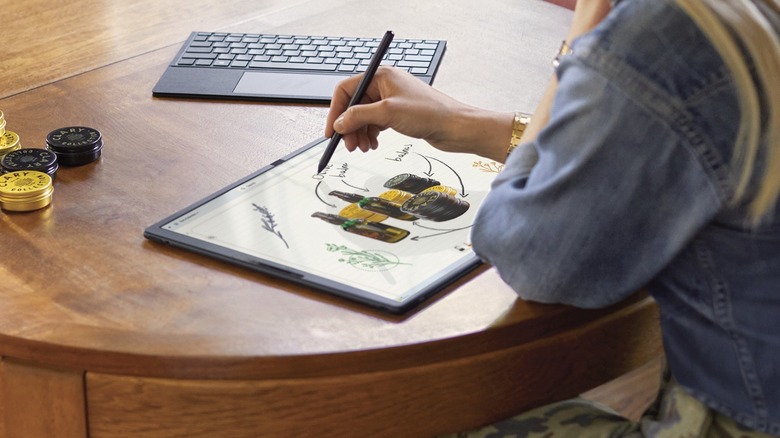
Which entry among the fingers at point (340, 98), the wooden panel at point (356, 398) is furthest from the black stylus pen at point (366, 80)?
the wooden panel at point (356, 398)

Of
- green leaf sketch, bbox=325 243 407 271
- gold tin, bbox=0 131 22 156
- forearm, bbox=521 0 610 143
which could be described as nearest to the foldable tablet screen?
green leaf sketch, bbox=325 243 407 271

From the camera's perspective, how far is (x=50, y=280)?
900 millimetres

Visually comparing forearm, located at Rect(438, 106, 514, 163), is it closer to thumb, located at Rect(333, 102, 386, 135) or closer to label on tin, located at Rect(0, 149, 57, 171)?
thumb, located at Rect(333, 102, 386, 135)

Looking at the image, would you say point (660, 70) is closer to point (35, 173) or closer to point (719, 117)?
point (719, 117)

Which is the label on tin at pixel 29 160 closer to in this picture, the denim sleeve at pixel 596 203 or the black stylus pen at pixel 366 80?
the black stylus pen at pixel 366 80

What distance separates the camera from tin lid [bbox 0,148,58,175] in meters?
1.06

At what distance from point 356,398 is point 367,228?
217 millimetres

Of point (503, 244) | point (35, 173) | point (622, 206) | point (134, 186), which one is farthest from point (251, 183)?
point (622, 206)

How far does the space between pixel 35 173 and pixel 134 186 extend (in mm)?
106

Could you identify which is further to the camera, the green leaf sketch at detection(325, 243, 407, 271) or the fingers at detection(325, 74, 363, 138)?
the fingers at detection(325, 74, 363, 138)

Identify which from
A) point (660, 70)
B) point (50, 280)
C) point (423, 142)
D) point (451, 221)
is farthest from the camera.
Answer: point (423, 142)

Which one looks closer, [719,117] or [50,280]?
[719,117]

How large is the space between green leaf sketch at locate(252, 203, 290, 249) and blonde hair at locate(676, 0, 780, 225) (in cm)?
44

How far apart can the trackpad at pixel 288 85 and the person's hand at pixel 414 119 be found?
0.16 meters
